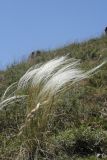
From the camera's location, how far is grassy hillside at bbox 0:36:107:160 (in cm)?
664

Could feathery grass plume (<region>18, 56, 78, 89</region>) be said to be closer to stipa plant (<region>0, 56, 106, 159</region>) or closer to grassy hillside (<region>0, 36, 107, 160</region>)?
stipa plant (<region>0, 56, 106, 159</region>)

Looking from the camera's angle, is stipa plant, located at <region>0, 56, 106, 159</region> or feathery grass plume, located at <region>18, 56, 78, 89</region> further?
feathery grass plume, located at <region>18, 56, 78, 89</region>

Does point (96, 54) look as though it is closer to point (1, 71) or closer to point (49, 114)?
point (1, 71)

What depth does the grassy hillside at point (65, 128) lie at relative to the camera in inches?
261

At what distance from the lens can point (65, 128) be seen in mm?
7902

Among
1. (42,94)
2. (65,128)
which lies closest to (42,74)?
(42,94)

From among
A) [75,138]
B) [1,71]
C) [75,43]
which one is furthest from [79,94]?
[75,43]

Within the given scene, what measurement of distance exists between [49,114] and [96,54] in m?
5.51

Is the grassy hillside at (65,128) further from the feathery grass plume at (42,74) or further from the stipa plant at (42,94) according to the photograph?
the feathery grass plume at (42,74)

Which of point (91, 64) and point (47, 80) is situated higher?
point (47, 80)

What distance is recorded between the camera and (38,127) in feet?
21.8

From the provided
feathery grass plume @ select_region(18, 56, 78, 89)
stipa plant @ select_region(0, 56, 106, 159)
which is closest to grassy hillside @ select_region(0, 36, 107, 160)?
stipa plant @ select_region(0, 56, 106, 159)

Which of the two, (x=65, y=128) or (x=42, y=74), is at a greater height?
(x=42, y=74)

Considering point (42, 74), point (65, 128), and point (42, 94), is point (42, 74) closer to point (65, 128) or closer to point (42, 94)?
point (42, 94)
